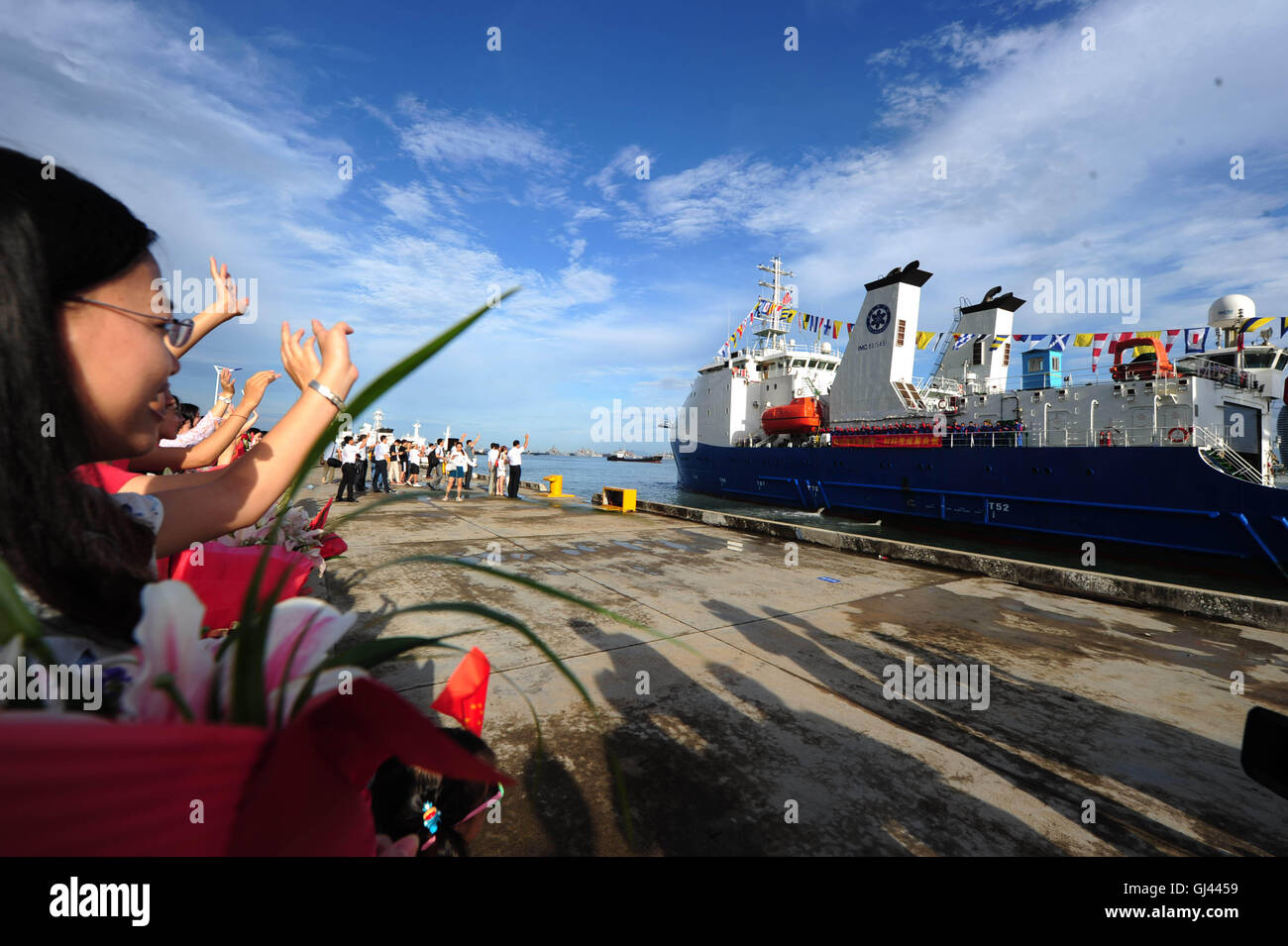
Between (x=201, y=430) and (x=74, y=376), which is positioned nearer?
(x=74, y=376)

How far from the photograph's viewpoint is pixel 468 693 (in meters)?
1.35

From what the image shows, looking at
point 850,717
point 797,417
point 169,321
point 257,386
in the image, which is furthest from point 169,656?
point 797,417

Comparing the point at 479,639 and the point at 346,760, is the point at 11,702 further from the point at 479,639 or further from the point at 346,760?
the point at 479,639

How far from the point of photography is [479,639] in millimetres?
3670

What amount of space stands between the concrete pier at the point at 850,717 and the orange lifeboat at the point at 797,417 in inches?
562

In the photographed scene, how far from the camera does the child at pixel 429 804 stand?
3.18ft

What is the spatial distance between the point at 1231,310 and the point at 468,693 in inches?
840

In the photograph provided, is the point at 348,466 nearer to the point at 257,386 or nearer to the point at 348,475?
the point at 348,475

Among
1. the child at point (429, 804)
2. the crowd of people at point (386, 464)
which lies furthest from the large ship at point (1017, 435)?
the child at point (429, 804)

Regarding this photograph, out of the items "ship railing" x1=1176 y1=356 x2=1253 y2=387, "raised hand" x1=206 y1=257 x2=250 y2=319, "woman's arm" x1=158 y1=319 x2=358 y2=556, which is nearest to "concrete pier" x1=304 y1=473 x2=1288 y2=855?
"woman's arm" x1=158 y1=319 x2=358 y2=556

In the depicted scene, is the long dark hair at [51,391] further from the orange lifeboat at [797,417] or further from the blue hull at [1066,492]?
the orange lifeboat at [797,417]
